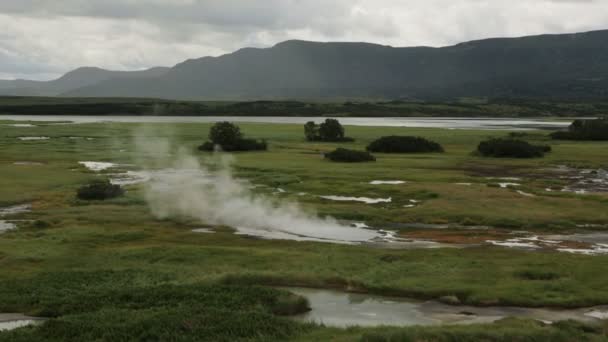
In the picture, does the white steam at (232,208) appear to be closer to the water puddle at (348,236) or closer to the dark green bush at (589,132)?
the water puddle at (348,236)

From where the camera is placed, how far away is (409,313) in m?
25.7

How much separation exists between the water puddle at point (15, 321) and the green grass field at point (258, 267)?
42 cm

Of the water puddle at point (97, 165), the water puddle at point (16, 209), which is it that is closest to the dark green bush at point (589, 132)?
the water puddle at point (97, 165)

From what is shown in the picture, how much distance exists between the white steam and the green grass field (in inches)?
69.5

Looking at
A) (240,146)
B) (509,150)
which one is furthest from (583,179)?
(240,146)

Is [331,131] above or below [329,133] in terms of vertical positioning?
above

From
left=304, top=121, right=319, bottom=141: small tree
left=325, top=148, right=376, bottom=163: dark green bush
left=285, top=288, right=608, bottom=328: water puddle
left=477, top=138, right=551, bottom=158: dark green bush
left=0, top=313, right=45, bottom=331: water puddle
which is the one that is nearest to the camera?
left=0, top=313, right=45, bottom=331: water puddle

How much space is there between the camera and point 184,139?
125 m

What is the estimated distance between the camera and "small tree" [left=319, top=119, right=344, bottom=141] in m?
125

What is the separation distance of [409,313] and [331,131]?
101 metres

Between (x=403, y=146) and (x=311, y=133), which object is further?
(x=311, y=133)

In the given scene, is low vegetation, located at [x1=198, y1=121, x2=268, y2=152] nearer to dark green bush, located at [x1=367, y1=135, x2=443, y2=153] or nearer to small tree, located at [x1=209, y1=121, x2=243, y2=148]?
small tree, located at [x1=209, y1=121, x2=243, y2=148]

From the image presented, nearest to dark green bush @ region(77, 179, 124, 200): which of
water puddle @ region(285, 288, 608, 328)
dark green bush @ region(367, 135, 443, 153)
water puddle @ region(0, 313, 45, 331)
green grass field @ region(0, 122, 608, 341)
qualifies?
green grass field @ region(0, 122, 608, 341)

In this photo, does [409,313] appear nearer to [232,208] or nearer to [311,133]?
[232,208]
